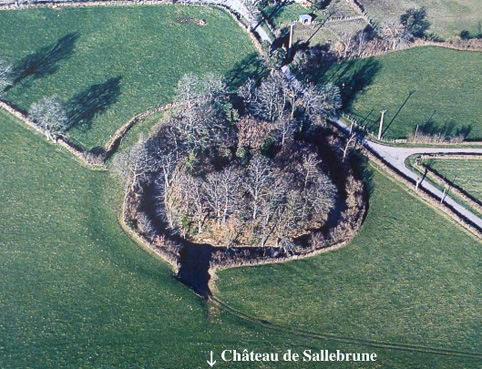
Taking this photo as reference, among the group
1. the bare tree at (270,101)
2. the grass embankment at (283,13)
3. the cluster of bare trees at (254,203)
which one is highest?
the grass embankment at (283,13)

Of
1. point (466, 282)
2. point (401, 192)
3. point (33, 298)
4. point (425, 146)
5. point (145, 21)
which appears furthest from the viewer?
point (145, 21)

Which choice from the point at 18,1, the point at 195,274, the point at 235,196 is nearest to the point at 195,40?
the point at 18,1

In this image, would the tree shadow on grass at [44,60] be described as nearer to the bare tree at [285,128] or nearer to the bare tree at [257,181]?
the bare tree at [285,128]

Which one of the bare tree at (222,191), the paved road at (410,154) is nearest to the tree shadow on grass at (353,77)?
the paved road at (410,154)

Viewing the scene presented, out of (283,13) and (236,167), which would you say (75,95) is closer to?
(236,167)

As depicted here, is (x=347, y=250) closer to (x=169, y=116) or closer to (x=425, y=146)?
(x=425, y=146)

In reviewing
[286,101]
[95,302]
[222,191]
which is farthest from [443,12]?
[95,302]
